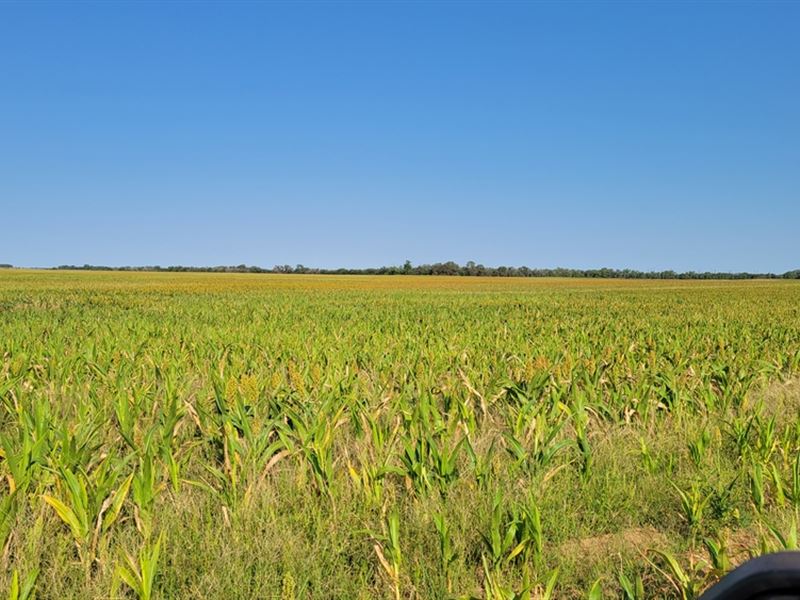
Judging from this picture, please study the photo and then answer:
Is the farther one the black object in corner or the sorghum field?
the sorghum field

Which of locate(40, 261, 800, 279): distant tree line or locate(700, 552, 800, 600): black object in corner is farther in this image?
locate(40, 261, 800, 279): distant tree line

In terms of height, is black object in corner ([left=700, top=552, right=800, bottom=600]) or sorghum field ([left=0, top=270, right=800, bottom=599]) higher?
black object in corner ([left=700, top=552, right=800, bottom=600])

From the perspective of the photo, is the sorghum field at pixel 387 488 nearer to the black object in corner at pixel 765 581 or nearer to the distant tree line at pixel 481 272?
the black object in corner at pixel 765 581

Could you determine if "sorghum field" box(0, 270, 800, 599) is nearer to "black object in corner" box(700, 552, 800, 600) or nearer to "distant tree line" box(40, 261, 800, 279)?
"black object in corner" box(700, 552, 800, 600)

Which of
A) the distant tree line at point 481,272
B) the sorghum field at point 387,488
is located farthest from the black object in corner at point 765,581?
the distant tree line at point 481,272

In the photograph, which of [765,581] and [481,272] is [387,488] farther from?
[481,272]

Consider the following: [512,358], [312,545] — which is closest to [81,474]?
[312,545]

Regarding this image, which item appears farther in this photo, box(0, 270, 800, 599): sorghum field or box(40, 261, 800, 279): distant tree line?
box(40, 261, 800, 279): distant tree line

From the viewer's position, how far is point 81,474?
3283mm

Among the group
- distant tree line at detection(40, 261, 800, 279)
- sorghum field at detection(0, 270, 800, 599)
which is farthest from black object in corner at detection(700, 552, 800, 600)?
distant tree line at detection(40, 261, 800, 279)

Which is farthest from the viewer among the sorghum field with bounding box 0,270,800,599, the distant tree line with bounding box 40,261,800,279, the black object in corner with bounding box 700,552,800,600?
the distant tree line with bounding box 40,261,800,279

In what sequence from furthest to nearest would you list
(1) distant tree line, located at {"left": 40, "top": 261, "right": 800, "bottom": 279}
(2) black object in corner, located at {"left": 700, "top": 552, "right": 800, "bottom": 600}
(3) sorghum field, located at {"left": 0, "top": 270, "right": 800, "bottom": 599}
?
(1) distant tree line, located at {"left": 40, "top": 261, "right": 800, "bottom": 279} → (3) sorghum field, located at {"left": 0, "top": 270, "right": 800, "bottom": 599} → (2) black object in corner, located at {"left": 700, "top": 552, "right": 800, "bottom": 600}

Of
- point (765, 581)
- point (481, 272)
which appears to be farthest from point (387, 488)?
point (481, 272)

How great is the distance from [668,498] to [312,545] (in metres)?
2.55
